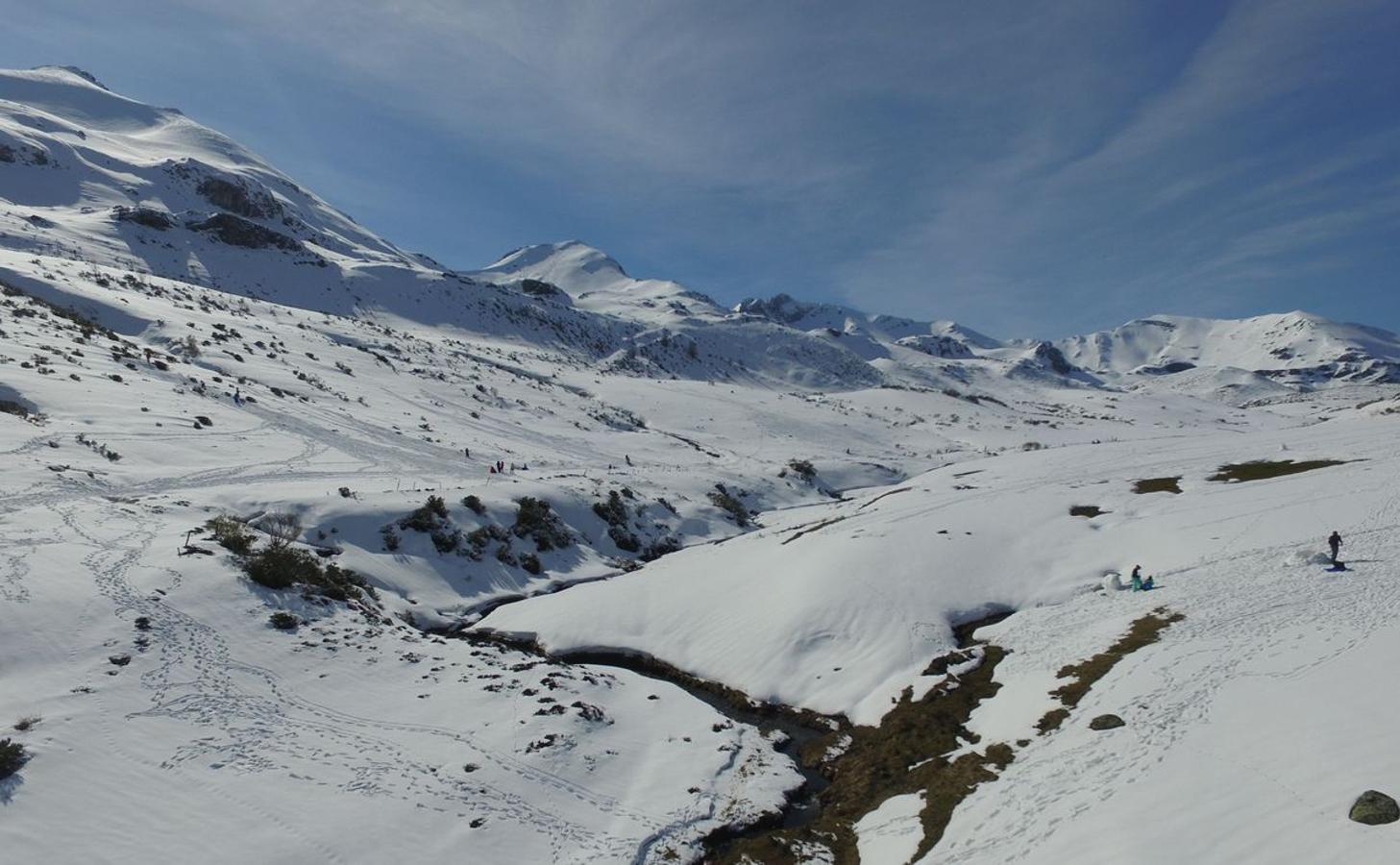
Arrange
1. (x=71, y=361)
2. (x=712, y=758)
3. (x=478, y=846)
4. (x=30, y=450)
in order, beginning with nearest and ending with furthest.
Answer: (x=478, y=846) < (x=712, y=758) < (x=30, y=450) < (x=71, y=361)

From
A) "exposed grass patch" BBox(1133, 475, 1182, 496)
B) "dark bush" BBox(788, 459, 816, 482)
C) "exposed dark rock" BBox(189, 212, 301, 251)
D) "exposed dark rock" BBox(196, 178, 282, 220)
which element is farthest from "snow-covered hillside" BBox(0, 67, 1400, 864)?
"exposed dark rock" BBox(196, 178, 282, 220)

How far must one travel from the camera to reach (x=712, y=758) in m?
20.0

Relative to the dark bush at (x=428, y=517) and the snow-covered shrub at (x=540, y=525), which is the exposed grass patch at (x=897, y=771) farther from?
the dark bush at (x=428, y=517)

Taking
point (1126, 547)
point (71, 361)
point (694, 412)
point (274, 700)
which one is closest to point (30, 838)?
point (274, 700)

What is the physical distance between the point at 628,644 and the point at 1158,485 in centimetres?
3947

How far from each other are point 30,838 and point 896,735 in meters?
20.7

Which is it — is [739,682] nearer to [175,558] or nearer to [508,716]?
[508,716]

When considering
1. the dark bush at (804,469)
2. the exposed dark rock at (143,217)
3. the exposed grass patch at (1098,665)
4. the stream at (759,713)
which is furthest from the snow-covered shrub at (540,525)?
the exposed dark rock at (143,217)

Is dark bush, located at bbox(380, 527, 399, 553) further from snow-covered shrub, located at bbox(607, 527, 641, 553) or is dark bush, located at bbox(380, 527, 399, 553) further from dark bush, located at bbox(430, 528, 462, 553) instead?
snow-covered shrub, located at bbox(607, 527, 641, 553)

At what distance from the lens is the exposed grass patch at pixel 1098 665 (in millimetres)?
19188

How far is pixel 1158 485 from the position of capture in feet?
150

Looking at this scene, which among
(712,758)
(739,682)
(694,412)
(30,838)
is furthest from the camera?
(694,412)

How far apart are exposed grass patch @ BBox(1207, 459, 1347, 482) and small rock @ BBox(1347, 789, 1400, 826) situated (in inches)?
1655

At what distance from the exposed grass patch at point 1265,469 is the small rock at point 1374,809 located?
42.0m
